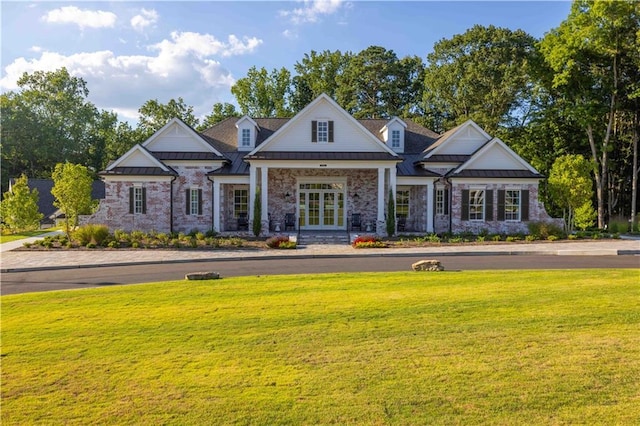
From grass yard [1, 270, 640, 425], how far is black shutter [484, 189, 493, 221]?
54.3 feet

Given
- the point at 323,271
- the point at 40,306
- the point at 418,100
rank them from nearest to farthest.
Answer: the point at 40,306 < the point at 323,271 < the point at 418,100

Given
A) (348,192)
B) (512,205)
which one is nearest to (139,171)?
(348,192)

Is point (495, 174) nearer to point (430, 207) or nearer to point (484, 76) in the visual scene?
point (430, 207)

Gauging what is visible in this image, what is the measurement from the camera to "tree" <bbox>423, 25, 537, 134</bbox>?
37281 mm

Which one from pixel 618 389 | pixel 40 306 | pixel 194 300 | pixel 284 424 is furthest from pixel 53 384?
pixel 618 389

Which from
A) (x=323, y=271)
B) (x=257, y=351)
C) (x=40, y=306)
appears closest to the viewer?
(x=257, y=351)

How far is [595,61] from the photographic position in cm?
3259

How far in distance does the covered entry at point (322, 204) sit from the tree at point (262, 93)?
74.4 ft

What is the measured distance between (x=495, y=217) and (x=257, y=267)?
16.4m

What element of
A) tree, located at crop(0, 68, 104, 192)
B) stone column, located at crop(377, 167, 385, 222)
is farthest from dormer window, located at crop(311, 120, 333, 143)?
tree, located at crop(0, 68, 104, 192)

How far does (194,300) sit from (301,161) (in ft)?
51.7

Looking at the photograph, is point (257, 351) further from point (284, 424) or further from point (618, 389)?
point (618, 389)

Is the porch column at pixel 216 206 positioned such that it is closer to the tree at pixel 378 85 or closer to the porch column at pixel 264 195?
the porch column at pixel 264 195

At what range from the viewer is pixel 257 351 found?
18.3ft
